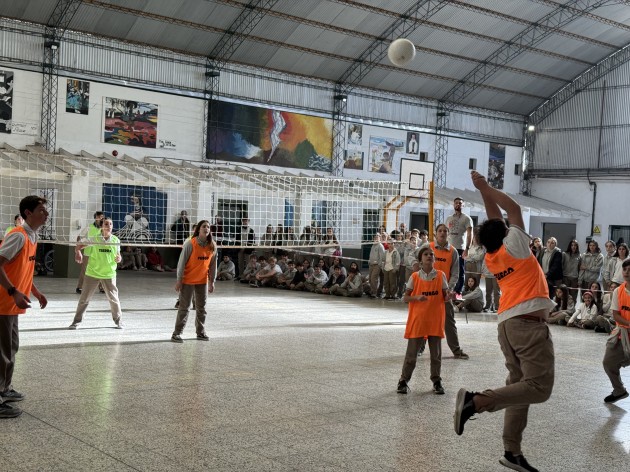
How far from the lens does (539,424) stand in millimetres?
7074

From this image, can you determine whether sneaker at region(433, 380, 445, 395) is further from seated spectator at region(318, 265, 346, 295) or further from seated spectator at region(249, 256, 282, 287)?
seated spectator at region(249, 256, 282, 287)

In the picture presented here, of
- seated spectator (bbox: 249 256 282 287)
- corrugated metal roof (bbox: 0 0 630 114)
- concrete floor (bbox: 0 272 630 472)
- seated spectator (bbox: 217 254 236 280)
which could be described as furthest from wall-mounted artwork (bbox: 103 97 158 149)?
concrete floor (bbox: 0 272 630 472)

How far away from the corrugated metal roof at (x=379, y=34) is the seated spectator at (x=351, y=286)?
11.7 m

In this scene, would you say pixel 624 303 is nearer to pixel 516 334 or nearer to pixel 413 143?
pixel 516 334

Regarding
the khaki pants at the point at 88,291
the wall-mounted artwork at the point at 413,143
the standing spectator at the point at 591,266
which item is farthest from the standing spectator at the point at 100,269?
the wall-mounted artwork at the point at 413,143

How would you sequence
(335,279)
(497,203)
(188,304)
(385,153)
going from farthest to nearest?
(385,153) < (335,279) < (188,304) < (497,203)

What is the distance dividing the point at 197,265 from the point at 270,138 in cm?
2008

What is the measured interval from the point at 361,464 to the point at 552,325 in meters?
11.4

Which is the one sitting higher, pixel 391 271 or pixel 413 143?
pixel 413 143

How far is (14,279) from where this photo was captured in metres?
6.66

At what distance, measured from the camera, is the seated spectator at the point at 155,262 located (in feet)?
88.3

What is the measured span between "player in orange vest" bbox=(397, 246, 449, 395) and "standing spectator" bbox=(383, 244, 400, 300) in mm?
10959

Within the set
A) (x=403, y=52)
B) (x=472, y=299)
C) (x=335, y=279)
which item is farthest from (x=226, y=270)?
(x=403, y=52)

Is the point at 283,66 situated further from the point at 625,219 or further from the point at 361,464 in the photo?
the point at 361,464
